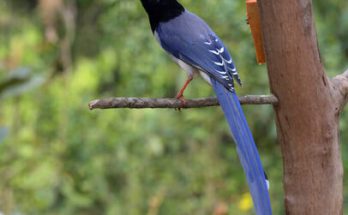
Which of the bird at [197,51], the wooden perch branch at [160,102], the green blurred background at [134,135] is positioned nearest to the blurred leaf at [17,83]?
the green blurred background at [134,135]

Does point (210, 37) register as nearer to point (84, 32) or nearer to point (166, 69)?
point (166, 69)

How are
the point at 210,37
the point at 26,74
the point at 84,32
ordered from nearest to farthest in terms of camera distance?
the point at 210,37
the point at 26,74
the point at 84,32

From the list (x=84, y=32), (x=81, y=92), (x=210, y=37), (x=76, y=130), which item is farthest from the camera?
(x=84, y=32)

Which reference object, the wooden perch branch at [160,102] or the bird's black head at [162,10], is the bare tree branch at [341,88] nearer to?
the wooden perch branch at [160,102]

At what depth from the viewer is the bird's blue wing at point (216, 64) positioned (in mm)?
1918

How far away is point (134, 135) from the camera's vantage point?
3781 millimetres

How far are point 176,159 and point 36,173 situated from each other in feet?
2.27

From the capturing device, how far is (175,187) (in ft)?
12.5

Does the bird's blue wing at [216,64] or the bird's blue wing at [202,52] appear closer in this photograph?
the bird's blue wing at [216,64]

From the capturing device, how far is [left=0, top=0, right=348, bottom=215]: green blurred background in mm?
3611

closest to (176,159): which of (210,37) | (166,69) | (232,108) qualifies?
Result: (166,69)

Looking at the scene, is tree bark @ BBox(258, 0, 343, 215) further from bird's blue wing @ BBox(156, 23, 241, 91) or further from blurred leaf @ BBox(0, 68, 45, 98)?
blurred leaf @ BBox(0, 68, 45, 98)

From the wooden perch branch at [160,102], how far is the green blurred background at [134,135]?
1445 millimetres

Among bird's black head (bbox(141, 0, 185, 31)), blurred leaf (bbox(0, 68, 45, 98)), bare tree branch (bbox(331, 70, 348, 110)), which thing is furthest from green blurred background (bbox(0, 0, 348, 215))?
bare tree branch (bbox(331, 70, 348, 110))
